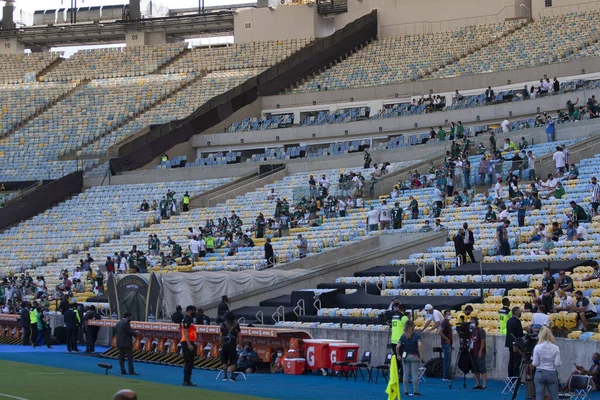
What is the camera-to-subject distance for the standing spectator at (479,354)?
67.3 ft

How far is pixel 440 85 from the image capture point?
54.5m

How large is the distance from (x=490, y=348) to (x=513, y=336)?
1.61 meters

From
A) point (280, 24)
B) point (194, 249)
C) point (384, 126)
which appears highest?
point (280, 24)

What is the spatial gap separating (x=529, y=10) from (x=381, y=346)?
41.8m

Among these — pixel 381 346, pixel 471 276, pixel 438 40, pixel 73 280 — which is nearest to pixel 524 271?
pixel 471 276

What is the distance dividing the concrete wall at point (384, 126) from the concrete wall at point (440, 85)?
380 cm

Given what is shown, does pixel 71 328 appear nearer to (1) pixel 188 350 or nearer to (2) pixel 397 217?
(1) pixel 188 350

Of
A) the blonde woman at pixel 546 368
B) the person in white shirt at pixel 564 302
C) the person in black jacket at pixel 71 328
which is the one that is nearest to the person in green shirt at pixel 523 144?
the person in black jacket at pixel 71 328

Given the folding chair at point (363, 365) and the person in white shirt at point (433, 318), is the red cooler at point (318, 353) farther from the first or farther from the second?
the person in white shirt at point (433, 318)

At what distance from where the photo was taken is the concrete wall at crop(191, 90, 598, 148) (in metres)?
46.7

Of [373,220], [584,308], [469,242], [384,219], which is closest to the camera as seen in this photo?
[584,308]

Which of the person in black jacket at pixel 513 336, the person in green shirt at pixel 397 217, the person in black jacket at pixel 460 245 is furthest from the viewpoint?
the person in green shirt at pixel 397 217

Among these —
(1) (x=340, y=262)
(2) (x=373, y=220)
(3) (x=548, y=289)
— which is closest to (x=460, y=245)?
(1) (x=340, y=262)

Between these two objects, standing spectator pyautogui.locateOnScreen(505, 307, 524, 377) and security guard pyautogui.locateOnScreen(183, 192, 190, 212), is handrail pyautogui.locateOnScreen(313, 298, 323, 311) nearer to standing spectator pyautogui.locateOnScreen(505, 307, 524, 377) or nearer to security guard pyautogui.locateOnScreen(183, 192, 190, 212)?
standing spectator pyautogui.locateOnScreen(505, 307, 524, 377)
